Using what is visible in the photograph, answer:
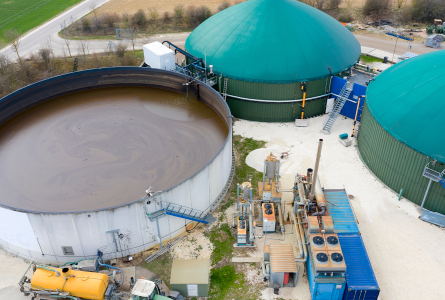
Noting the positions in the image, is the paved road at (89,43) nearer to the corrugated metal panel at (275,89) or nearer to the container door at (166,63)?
the container door at (166,63)

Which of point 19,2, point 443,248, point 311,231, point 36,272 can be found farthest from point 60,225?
point 19,2

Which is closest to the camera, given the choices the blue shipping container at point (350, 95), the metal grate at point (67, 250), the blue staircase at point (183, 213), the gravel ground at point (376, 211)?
the gravel ground at point (376, 211)

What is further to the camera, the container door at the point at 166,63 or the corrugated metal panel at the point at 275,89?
the container door at the point at 166,63

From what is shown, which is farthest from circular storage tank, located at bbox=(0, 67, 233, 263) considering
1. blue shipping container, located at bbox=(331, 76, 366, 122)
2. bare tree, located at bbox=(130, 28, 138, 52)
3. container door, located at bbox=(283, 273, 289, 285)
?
bare tree, located at bbox=(130, 28, 138, 52)

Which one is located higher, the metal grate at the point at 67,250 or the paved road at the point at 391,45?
the paved road at the point at 391,45

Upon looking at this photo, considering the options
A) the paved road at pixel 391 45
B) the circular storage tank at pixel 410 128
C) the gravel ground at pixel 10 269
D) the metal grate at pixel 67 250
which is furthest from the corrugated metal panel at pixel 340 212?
the paved road at pixel 391 45

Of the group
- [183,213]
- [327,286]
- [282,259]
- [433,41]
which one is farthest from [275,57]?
[433,41]

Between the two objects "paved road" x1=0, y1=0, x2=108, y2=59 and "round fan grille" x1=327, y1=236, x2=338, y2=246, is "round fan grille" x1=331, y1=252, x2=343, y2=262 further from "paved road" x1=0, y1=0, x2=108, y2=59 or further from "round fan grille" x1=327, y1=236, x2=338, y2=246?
"paved road" x1=0, y1=0, x2=108, y2=59

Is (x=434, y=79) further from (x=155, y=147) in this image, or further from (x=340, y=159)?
(x=155, y=147)
